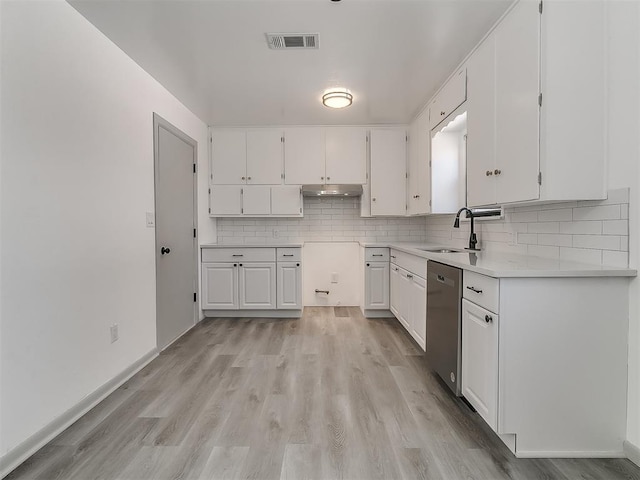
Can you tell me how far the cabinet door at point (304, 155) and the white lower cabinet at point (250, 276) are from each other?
0.98m

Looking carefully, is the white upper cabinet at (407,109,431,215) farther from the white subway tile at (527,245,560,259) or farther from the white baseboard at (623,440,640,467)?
the white baseboard at (623,440,640,467)

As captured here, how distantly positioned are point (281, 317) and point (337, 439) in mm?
2437

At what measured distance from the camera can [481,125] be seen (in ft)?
7.41

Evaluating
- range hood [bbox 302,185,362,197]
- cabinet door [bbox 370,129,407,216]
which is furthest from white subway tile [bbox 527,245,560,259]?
range hood [bbox 302,185,362,197]

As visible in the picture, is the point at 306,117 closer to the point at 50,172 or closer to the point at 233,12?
the point at 233,12

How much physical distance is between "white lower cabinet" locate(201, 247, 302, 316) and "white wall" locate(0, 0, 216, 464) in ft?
4.40

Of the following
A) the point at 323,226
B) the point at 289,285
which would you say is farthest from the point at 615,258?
the point at 323,226

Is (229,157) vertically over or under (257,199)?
A: over

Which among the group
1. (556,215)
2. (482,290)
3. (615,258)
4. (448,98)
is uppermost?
(448,98)

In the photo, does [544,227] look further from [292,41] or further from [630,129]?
[292,41]

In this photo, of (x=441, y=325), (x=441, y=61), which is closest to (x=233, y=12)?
(x=441, y=61)

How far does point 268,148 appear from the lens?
13.8 feet

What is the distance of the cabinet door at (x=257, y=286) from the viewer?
13.0ft

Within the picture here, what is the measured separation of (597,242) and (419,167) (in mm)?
2177
